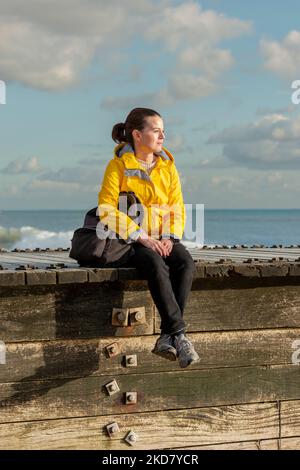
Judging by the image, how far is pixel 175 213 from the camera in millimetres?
6355

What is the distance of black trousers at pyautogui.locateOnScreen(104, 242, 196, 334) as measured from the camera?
18.9 ft

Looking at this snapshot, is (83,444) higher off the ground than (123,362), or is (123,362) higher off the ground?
(123,362)

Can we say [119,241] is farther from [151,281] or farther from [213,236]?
[213,236]

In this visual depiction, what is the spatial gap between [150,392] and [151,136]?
2.22 meters

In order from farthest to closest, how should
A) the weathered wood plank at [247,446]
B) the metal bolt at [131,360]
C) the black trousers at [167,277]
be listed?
the weathered wood plank at [247,446] < the metal bolt at [131,360] < the black trousers at [167,277]

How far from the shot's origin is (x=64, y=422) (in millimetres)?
6238

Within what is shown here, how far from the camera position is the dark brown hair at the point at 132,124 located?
250 inches

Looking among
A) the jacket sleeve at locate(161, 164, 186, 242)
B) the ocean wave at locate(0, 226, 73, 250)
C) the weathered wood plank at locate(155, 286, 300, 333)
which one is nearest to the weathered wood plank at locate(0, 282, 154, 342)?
the weathered wood plank at locate(155, 286, 300, 333)

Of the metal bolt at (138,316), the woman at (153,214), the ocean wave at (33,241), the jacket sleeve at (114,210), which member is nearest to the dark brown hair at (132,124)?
the woman at (153,214)

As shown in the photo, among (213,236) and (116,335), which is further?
(213,236)

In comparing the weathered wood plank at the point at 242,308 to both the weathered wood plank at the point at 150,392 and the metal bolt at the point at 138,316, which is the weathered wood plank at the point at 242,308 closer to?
the metal bolt at the point at 138,316
